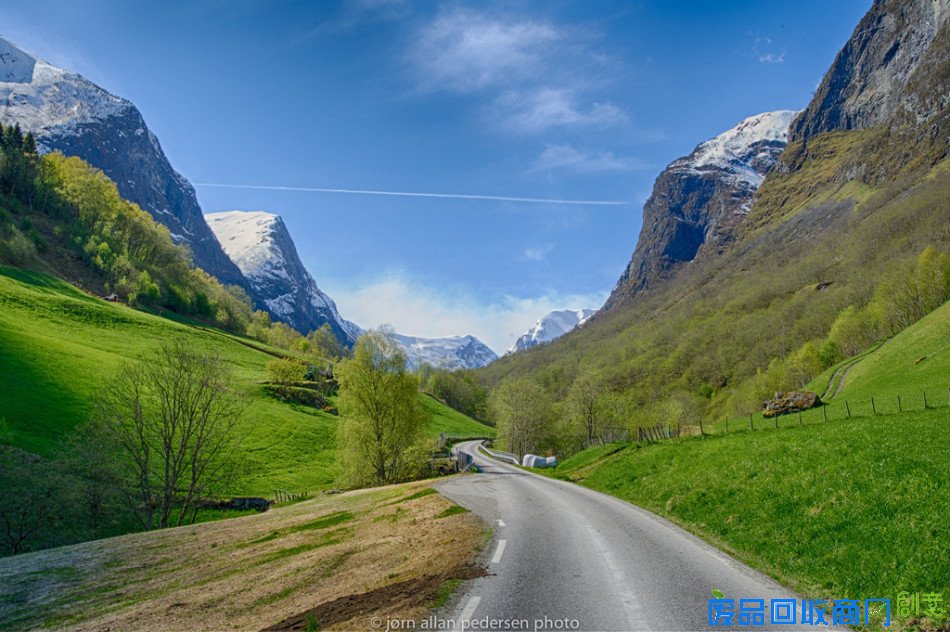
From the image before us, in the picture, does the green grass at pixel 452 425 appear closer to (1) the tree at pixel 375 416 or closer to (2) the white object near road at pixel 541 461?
(2) the white object near road at pixel 541 461

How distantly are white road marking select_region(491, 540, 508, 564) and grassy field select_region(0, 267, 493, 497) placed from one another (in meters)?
48.2

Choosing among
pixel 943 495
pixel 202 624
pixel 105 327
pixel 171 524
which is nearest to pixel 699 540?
pixel 943 495

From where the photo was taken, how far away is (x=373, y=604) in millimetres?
10516

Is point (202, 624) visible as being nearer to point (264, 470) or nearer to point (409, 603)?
point (409, 603)

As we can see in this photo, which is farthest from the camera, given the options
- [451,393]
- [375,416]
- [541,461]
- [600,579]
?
[451,393]

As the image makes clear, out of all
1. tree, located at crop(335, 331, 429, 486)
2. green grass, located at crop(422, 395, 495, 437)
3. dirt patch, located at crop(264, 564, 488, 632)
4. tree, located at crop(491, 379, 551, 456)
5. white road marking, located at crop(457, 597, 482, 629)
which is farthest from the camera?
green grass, located at crop(422, 395, 495, 437)

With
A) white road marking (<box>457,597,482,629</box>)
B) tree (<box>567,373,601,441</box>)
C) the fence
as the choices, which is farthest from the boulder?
white road marking (<box>457,597,482,629</box>)

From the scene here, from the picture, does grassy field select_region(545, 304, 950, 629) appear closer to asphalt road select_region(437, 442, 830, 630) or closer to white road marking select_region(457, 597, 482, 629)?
asphalt road select_region(437, 442, 830, 630)

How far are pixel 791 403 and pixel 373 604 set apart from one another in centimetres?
6034

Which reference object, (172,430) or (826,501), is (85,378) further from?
(826,501)

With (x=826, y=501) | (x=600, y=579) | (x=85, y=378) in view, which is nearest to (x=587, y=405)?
(x=826, y=501)

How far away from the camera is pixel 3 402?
169ft

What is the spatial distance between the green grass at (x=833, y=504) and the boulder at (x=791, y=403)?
34.4 m

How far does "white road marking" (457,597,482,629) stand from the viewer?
898cm
